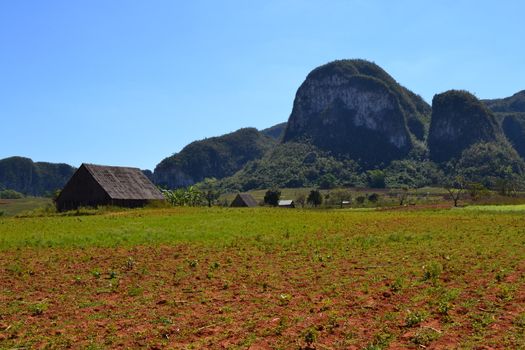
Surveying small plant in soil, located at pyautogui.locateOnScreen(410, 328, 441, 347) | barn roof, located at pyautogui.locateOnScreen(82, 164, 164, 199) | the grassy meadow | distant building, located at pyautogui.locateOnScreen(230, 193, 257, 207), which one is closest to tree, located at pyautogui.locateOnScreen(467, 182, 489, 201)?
distant building, located at pyautogui.locateOnScreen(230, 193, 257, 207)

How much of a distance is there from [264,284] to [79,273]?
23.3ft

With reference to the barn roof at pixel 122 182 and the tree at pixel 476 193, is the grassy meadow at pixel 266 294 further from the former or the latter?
the tree at pixel 476 193

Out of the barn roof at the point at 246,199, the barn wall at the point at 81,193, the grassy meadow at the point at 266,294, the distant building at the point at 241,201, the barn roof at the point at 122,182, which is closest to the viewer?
the grassy meadow at the point at 266,294

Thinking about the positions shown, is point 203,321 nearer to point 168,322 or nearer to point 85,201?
point 168,322

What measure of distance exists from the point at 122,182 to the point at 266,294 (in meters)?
51.7

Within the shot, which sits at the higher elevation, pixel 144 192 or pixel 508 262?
pixel 144 192

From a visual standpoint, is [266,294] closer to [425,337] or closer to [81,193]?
[425,337]

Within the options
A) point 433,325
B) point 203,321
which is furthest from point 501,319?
point 203,321

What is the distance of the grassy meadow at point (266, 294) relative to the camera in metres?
10.6

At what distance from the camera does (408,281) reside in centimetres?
1496

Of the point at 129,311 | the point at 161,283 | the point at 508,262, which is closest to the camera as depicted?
the point at 129,311

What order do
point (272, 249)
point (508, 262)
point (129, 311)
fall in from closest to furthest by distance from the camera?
point (129, 311) < point (508, 262) < point (272, 249)

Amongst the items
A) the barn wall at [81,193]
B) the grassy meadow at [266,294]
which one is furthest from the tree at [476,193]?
the grassy meadow at [266,294]

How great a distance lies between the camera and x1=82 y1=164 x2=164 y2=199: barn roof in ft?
196
